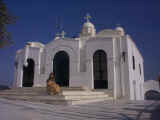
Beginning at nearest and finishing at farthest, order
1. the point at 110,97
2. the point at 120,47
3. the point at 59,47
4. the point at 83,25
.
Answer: the point at 110,97
the point at 120,47
the point at 59,47
the point at 83,25

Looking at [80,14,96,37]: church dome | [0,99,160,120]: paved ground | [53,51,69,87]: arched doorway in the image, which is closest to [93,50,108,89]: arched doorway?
[53,51,69,87]: arched doorway

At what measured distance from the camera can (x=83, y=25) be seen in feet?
72.5

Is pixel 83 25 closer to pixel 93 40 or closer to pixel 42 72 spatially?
pixel 93 40

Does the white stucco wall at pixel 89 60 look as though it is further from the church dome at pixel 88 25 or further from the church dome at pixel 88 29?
the church dome at pixel 88 25

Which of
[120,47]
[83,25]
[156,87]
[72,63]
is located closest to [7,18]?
[72,63]

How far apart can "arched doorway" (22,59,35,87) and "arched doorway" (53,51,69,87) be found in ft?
9.21

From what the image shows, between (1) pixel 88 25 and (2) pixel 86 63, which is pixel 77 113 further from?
(1) pixel 88 25

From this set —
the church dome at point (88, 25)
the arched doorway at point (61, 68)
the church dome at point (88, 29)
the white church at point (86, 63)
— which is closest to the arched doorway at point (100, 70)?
the white church at point (86, 63)

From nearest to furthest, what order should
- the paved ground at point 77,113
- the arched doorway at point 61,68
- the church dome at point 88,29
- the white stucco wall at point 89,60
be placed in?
1. the paved ground at point 77,113
2. the white stucco wall at point 89,60
3. the arched doorway at point 61,68
4. the church dome at point 88,29

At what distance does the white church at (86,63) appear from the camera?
15.6 metres

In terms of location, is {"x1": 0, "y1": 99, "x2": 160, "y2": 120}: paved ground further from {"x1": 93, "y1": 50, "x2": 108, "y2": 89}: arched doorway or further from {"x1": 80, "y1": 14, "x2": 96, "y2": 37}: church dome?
{"x1": 80, "y1": 14, "x2": 96, "y2": 37}: church dome

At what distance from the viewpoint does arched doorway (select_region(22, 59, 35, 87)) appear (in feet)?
62.2

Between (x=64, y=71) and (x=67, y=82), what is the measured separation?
1274 mm

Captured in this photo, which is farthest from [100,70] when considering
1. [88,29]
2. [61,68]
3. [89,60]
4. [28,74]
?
[28,74]
